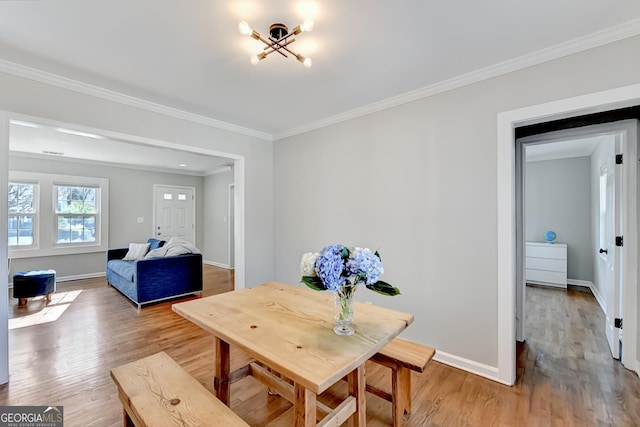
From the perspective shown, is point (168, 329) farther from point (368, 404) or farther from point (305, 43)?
point (305, 43)

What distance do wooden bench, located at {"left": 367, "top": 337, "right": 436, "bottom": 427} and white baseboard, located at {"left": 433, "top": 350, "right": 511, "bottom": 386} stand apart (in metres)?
0.81

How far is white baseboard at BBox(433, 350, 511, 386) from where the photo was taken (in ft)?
7.14

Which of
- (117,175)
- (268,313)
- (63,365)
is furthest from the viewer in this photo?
(117,175)

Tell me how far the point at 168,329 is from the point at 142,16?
3.00 m

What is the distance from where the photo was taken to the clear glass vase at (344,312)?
130cm

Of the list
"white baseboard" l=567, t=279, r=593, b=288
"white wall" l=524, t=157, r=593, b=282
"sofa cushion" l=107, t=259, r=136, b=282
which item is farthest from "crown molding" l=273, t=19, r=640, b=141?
"white baseboard" l=567, t=279, r=593, b=288

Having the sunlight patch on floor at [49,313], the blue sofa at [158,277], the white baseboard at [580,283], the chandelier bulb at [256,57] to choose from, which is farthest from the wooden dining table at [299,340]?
the white baseboard at [580,283]

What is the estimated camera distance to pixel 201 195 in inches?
296

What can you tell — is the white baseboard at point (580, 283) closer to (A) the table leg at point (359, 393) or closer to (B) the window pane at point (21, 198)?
(A) the table leg at point (359, 393)

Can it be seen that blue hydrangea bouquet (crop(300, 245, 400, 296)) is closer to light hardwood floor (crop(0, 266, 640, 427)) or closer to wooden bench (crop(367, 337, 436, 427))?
wooden bench (crop(367, 337, 436, 427))

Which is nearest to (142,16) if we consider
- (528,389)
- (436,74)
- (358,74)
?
(358,74)

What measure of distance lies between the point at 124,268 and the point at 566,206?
785 cm

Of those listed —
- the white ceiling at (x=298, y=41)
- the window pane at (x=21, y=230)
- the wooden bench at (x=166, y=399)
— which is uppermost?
the white ceiling at (x=298, y=41)

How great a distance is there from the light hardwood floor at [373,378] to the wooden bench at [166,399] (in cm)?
59
